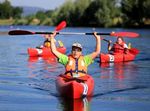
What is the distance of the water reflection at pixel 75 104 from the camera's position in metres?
13.2

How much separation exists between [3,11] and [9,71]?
156394 millimetres

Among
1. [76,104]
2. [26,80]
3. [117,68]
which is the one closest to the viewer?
[76,104]

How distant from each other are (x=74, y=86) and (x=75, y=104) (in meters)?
0.50

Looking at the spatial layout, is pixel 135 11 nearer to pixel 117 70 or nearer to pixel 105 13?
pixel 105 13

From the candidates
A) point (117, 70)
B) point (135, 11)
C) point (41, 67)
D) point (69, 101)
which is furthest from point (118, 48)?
point (135, 11)

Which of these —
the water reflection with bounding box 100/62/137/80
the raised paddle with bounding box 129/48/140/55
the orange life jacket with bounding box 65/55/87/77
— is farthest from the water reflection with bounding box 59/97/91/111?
the raised paddle with bounding box 129/48/140/55

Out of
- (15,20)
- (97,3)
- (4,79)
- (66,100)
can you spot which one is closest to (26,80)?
(4,79)

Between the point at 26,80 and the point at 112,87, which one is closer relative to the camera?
the point at 112,87

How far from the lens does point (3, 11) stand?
176375 mm

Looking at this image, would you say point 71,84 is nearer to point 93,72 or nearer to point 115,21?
point 93,72

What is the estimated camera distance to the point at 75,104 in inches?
541

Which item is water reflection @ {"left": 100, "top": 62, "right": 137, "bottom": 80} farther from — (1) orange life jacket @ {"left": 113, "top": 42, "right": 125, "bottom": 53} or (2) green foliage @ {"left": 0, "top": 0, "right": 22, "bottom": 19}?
(2) green foliage @ {"left": 0, "top": 0, "right": 22, "bottom": 19}

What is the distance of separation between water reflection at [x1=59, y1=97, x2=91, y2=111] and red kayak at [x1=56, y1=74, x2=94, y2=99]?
0.15 metres

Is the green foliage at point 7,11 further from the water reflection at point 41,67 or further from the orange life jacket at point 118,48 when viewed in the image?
the orange life jacket at point 118,48
